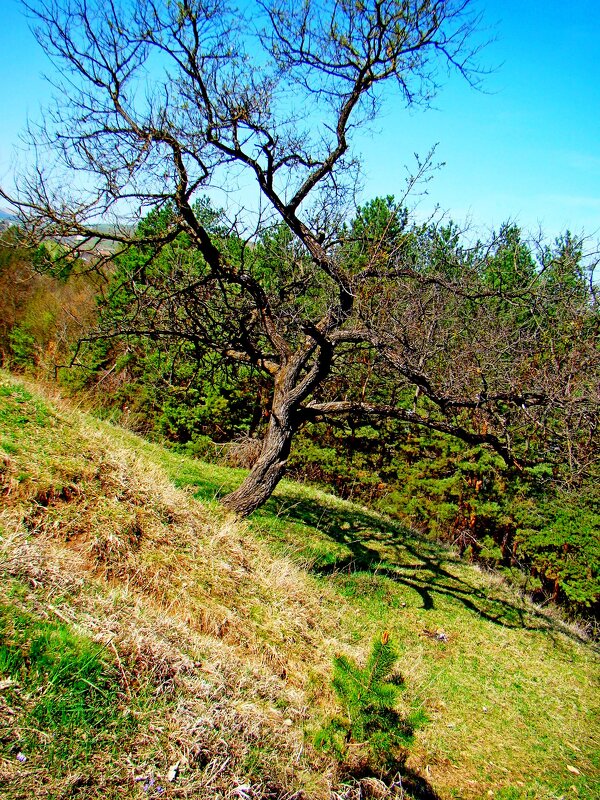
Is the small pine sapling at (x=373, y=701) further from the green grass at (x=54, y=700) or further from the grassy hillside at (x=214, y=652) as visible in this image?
the green grass at (x=54, y=700)

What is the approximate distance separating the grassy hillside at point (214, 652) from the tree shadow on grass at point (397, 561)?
2.6 inches

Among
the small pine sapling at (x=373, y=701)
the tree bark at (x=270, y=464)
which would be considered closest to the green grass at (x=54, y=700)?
the small pine sapling at (x=373, y=701)

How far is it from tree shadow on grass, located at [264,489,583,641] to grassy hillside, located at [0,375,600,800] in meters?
0.07

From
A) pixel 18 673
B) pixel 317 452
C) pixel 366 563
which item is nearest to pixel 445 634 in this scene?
pixel 366 563

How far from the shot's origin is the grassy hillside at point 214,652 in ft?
7.24

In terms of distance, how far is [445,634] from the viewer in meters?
5.90

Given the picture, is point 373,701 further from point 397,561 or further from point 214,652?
point 397,561

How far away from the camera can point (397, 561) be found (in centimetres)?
779

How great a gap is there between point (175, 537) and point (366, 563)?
3520 mm

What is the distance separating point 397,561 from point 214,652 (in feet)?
16.4

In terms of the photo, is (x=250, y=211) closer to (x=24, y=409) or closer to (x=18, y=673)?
(x=24, y=409)

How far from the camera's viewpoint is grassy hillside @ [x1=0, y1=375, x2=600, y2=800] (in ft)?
7.24

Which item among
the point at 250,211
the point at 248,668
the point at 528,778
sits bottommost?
the point at 528,778

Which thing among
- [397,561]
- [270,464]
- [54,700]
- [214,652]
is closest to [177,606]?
[214,652]
